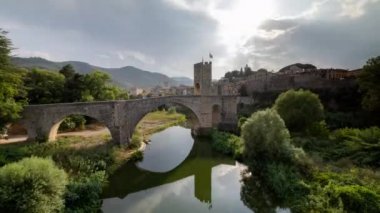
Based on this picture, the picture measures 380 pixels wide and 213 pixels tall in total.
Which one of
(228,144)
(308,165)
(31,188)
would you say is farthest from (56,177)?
(228,144)

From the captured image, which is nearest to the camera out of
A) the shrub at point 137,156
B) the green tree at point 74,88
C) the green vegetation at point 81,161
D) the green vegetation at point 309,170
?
the green vegetation at point 309,170

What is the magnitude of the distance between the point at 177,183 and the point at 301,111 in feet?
34.9

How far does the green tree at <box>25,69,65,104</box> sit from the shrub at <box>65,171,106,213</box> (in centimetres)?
1762

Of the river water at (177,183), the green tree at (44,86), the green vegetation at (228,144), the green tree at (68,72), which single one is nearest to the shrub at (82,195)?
the river water at (177,183)

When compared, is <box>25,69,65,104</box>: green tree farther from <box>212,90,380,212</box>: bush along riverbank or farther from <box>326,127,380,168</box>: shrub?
<box>326,127,380,168</box>: shrub

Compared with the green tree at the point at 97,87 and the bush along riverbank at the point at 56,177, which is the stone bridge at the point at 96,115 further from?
the green tree at the point at 97,87

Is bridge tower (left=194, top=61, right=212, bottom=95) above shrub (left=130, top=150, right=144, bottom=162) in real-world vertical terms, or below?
above

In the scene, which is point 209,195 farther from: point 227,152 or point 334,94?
point 334,94

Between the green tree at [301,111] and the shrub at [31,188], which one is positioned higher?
the green tree at [301,111]

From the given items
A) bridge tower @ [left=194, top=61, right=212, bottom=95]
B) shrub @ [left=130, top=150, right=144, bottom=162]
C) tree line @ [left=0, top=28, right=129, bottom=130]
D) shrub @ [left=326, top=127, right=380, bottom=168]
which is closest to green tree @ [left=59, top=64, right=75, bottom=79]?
tree line @ [left=0, top=28, right=129, bottom=130]

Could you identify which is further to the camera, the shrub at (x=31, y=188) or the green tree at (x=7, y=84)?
the green tree at (x=7, y=84)

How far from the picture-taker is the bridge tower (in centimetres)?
3100

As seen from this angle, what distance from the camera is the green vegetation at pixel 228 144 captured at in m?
20.3

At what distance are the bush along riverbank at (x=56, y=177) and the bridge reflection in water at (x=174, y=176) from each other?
850 mm
